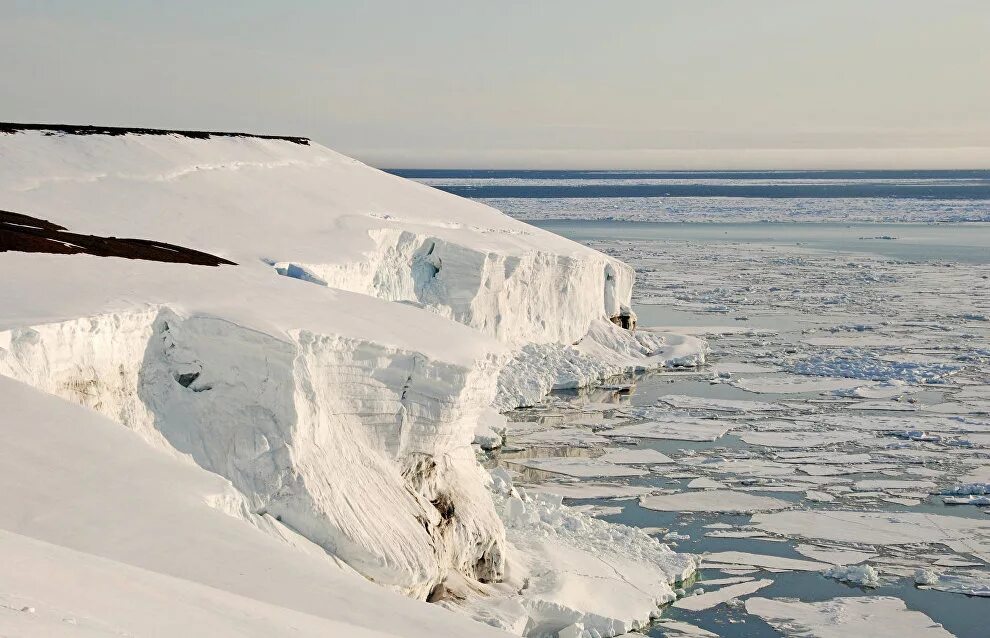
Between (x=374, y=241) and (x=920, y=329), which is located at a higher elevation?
(x=374, y=241)

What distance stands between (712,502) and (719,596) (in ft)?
8.32

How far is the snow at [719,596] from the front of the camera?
978 centimetres

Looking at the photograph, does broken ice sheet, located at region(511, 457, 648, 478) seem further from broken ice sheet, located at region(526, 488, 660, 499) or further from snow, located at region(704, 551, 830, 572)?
snow, located at region(704, 551, 830, 572)

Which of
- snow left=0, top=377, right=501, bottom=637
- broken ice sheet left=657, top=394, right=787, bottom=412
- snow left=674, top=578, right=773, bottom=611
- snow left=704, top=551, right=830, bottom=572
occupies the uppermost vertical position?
snow left=0, top=377, right=501, bottom=637

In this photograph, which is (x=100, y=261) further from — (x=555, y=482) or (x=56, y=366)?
(x=555, y=482)

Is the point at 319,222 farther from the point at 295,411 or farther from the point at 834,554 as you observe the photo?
the point at 834,554

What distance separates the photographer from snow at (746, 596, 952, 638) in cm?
920

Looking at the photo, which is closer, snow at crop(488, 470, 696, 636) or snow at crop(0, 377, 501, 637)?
snow at crop(0, 377, 501, 637)

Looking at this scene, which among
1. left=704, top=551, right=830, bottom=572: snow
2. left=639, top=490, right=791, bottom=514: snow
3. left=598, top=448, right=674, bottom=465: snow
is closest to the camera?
left=704, top=551, right=830, bottom=572: snow

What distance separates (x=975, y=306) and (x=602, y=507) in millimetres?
17424

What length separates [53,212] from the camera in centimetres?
1451

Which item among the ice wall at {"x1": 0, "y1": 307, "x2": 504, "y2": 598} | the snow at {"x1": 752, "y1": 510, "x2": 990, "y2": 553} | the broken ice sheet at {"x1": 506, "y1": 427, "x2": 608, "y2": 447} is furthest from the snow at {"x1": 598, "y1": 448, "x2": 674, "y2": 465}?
the ice wall at {"x1": 0, "y1": 307, "x2": 504, "y2": 598}

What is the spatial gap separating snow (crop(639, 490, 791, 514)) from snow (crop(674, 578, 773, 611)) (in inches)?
77.8

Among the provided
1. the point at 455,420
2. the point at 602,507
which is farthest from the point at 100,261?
the point at 602,507
